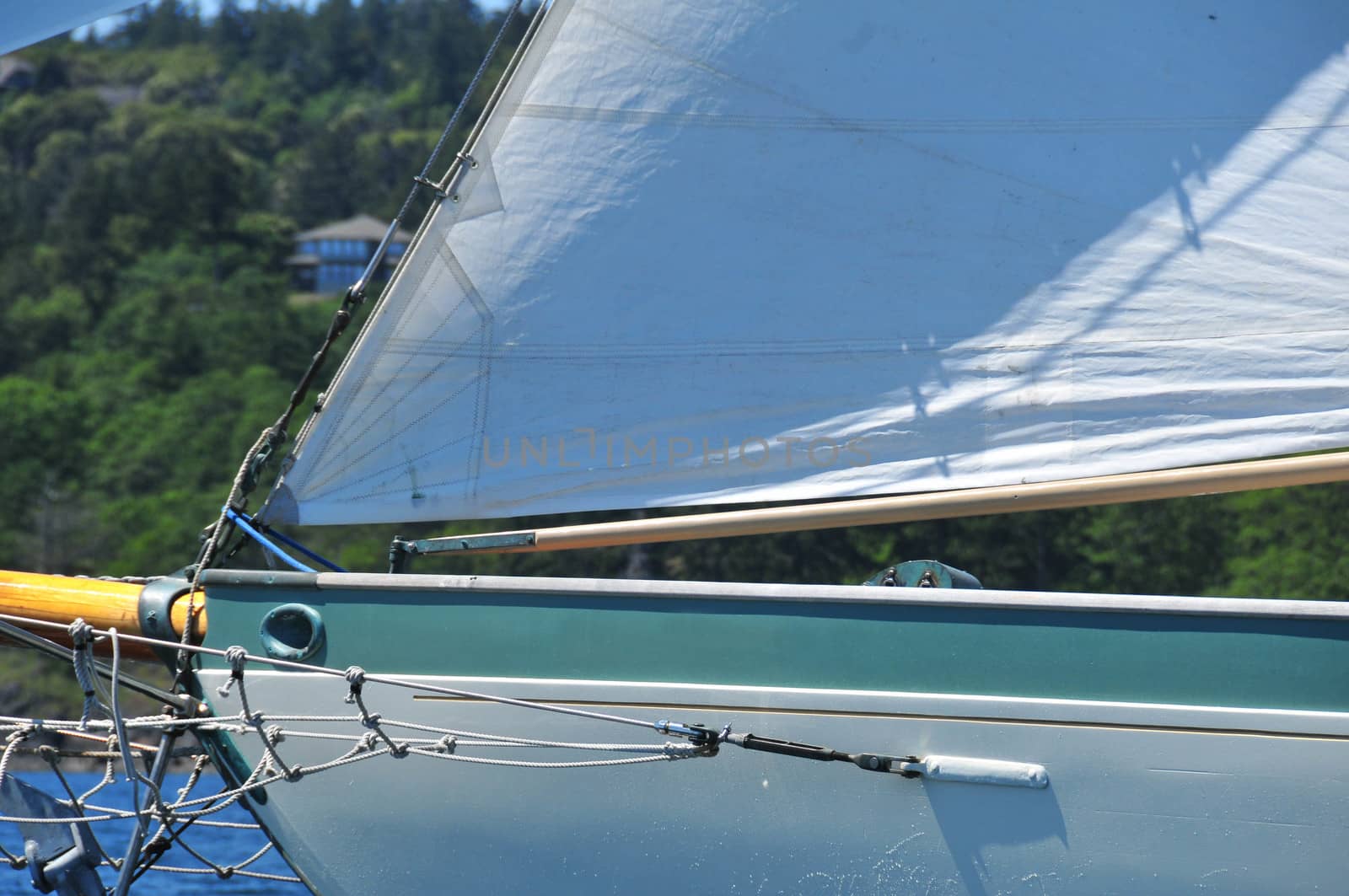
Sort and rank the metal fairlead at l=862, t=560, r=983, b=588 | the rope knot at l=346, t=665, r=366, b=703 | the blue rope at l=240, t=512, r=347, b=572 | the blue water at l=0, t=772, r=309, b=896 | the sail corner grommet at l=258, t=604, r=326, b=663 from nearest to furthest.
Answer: the rope knot at l=346, t=665, r=366, b=703 → the sail corner grommet at l=258, t=604, r=326, b=663 → the metal fairlead at l=862, t=560, r=983, b=588 → the blue rope at l=240, t=512, r=347, b=572 → the blue water at l=0, t=772, r=309, b=896

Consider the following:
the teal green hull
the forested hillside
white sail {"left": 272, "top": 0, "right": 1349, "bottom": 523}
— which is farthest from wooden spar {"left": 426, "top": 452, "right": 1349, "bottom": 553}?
the forested hillside

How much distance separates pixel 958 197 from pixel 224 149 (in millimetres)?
75563

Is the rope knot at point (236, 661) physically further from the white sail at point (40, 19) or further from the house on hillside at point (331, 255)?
the house on hillside at point (331, 255)

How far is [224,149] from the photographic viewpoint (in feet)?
253

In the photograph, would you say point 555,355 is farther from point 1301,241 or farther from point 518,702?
point 1301,241

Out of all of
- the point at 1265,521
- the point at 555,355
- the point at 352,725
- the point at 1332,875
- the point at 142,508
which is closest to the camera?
the point at 1332,875

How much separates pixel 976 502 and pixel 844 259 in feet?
2.72

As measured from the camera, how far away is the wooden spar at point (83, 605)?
5.30 metres

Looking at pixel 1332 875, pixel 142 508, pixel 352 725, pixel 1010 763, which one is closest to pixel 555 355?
pixel 352 725

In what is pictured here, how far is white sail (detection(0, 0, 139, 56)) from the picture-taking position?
526cm

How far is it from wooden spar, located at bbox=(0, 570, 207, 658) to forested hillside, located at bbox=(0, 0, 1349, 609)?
2032 centimetres

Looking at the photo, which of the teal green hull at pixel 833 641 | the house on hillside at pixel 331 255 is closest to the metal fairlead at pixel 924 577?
the teal green hull at pixel 833 641

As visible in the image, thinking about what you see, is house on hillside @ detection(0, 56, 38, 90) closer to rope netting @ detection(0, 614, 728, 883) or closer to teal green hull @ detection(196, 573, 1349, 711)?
rope netting @ detection(0, 614, 728, 883)

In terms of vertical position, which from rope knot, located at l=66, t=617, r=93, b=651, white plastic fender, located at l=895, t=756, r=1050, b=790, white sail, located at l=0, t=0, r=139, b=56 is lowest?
white plastic fender, located at l=895, t=756, r=1050, b=790
